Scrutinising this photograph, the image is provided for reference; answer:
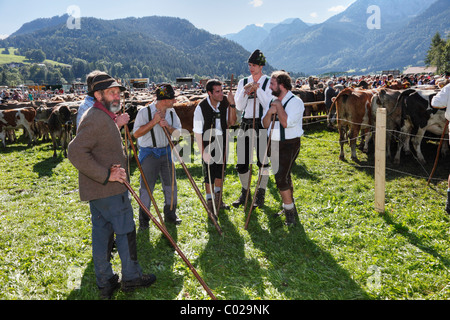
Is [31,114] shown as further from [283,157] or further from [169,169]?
[283,157]

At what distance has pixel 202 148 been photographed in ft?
18.1

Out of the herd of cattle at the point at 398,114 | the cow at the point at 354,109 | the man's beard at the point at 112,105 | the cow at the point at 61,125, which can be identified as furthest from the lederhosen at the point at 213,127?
the cow at the point at 61,125

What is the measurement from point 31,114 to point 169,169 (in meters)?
13.7

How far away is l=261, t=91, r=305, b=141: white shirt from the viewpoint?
474cm

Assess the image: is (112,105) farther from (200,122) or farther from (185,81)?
(185,81)

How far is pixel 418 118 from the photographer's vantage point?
8859 mm

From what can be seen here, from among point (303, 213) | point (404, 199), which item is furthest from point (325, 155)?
point (303, 213)

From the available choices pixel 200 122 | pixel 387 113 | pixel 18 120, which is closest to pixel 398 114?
pixel 387 113

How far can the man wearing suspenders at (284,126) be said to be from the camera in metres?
4.76

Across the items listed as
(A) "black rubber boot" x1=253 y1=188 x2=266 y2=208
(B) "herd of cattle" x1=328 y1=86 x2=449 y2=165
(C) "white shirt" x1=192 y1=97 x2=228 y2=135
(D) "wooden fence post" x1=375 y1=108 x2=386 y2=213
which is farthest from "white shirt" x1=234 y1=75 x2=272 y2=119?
(B) "herd of cattle" x1=328 y1=86 x2=449 y2=165

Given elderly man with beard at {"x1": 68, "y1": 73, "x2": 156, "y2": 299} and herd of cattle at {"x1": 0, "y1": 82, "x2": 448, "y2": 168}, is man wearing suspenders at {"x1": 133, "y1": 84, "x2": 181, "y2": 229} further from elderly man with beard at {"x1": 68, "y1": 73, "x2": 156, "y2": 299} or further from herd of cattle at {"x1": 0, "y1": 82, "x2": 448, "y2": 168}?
herd of cattle at {"x1": 0, "y1": 82, "x2": 448, "y2": 168}

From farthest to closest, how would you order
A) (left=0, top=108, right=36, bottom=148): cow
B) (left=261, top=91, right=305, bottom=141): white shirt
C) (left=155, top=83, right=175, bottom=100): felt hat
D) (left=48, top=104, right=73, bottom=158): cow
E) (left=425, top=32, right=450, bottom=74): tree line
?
(left=425, top=32, right=450, bottom=74): tree line
(left=0, top=108, right=36, bottom=148): cow
(left=48, top=104, right=73, bottom=158): cow
(left=155, top=83, right=175, bottom=100): felt hat
(left=261, top=91, right=305, bottom=141): white shirt

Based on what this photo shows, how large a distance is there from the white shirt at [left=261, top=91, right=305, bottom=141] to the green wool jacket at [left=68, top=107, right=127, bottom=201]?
101 inches

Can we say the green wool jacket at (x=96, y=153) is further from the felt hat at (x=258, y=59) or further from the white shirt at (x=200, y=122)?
the felt hat at (x=258, y=59)
